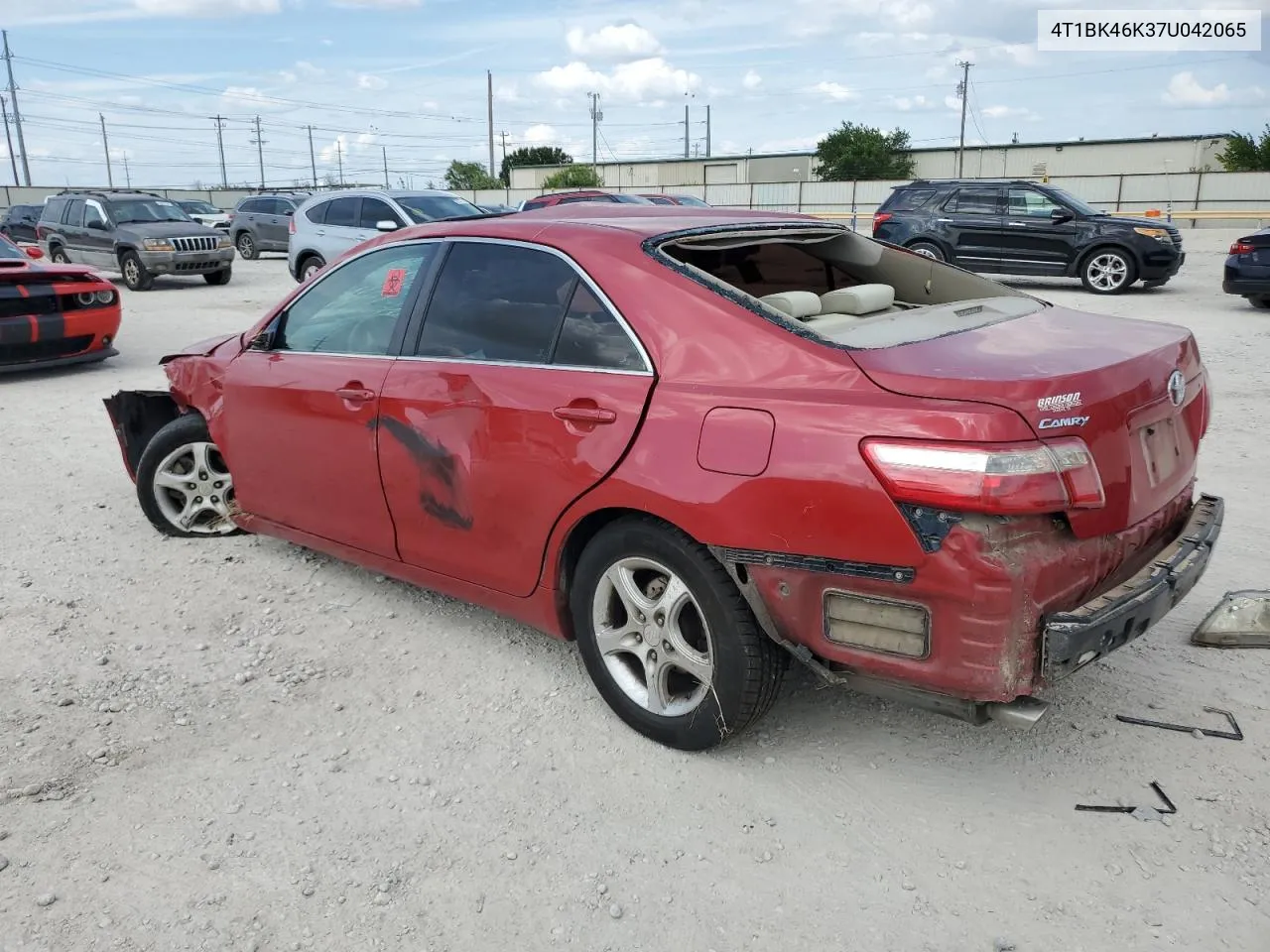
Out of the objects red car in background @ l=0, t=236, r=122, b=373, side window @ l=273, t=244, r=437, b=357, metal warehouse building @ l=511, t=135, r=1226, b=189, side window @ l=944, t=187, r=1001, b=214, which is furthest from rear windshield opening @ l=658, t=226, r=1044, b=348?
metal warehouse building @ l=511, t=135, r=1226, b=189

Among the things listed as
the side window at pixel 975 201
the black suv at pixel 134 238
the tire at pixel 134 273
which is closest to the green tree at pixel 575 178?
the black suv at pixel 134 238

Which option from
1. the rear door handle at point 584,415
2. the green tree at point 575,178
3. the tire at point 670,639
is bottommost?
the tire at point 670,639

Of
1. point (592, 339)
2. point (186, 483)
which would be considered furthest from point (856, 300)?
point (186, 483)

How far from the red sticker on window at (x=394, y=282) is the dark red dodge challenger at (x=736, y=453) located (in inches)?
0.4

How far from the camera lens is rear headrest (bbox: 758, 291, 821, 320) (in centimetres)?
327

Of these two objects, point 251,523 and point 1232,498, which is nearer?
point 251,523

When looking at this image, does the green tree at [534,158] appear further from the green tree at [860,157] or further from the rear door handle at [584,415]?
the rear door handle at [584,415]

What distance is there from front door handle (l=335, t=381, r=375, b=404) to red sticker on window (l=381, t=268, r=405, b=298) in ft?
1.27

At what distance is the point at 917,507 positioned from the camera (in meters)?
Result: 2.45

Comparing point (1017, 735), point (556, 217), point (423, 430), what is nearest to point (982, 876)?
point (1017, 735)

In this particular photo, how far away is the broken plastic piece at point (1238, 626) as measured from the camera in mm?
3742

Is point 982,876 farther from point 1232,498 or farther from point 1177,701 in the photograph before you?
point 1232,498

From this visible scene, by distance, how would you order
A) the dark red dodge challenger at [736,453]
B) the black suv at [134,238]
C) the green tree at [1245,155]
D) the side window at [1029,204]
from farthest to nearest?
the green tree at [1245,155] → the black suv at [134,238] → the side window at [1029,204] → the dark red dodge challenger at [736,453]

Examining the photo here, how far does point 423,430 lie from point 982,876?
2.28 meters
